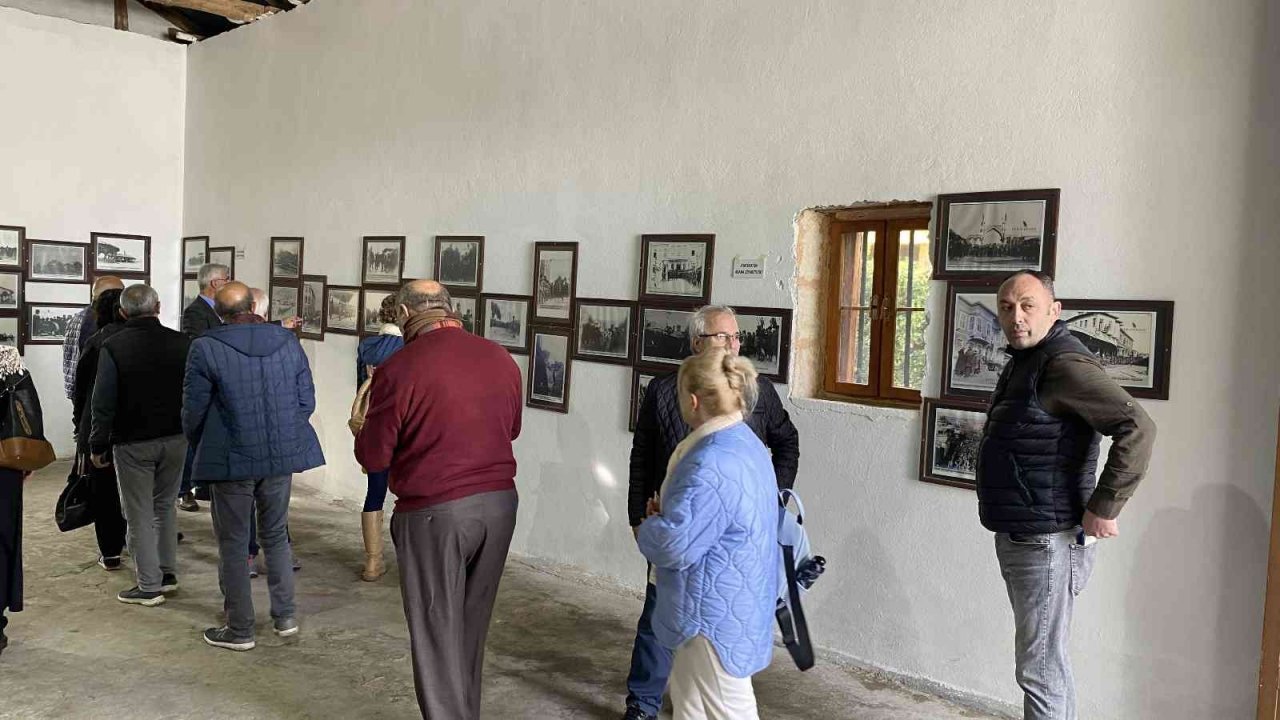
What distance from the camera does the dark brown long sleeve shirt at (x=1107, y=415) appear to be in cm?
291

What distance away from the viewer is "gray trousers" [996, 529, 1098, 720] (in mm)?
3078

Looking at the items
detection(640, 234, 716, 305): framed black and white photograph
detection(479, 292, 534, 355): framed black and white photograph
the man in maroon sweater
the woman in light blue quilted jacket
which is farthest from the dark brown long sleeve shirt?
detection(479, 292, 534, 355): framed black and white photograph

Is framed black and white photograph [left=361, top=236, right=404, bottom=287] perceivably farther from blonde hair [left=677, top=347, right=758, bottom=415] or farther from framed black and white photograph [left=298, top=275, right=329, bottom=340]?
blonde hair [left=677, top=347, right=758, bottom=415]

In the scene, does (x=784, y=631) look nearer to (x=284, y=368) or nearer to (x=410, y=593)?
(x=410, y=593)

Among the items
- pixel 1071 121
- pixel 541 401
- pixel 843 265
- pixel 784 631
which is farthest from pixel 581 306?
pixel 784 631

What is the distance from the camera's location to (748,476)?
2.74 m

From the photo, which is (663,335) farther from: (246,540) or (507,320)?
(246,540)

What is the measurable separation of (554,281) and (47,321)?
594 cm

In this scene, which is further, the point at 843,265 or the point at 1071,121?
the point at 843,265

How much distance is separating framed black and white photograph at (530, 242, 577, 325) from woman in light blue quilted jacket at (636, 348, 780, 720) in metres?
3.40

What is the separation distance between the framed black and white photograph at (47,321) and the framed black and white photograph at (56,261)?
9.7 inches

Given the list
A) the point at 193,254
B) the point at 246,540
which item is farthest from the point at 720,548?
the point at 193,254

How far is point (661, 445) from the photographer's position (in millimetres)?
3807

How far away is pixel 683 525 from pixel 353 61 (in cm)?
647
